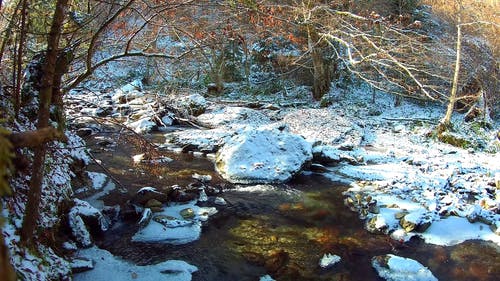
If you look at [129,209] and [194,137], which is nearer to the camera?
[129,209]

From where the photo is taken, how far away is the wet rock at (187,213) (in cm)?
673

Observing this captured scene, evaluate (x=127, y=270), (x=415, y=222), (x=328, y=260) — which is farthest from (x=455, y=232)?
(x=127, y=270)

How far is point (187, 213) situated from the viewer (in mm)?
6816

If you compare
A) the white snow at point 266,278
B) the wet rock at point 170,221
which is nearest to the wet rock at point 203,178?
the wet rock at point 170,221

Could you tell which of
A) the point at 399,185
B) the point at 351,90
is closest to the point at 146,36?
the point at 399,185

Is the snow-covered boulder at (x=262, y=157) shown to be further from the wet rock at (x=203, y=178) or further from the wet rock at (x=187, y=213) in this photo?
the wet rock at (x=187, y=213)

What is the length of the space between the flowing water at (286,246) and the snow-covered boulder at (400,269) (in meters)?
0.13

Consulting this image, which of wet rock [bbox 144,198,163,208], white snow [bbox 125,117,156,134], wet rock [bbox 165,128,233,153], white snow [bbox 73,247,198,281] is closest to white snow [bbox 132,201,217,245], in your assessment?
wet rock [bbox 144,198,163,208]

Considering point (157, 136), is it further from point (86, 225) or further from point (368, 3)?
point (368, 3)

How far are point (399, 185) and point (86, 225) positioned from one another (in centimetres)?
616

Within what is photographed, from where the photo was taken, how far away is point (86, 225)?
5.77m

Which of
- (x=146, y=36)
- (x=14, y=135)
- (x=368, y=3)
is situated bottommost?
(x=14, y=135)

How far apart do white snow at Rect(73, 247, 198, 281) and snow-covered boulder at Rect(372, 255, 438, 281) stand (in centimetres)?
253

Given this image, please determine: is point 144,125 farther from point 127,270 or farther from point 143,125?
point 127,270
